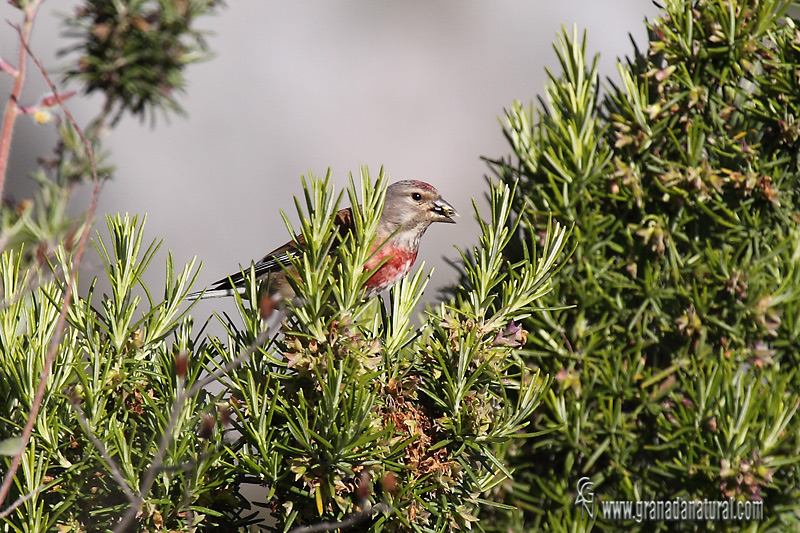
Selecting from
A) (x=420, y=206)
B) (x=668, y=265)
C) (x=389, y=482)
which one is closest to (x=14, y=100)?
(x=389, y=482)

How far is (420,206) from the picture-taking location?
2.48 meters

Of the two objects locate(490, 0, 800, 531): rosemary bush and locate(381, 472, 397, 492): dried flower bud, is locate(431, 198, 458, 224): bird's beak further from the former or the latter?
locate(381, 472, 397, 492): dried flower bud

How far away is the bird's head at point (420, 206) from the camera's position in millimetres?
2467

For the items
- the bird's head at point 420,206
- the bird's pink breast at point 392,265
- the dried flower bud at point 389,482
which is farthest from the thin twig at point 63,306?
the bird's head at point 420,206

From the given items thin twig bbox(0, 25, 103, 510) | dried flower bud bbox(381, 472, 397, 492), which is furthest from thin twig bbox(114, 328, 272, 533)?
dried flower bud bbox(381, 472, 397, 492)

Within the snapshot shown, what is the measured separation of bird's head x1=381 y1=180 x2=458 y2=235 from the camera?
8.09ft

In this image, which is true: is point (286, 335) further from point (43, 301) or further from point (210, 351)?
point (43, 301)

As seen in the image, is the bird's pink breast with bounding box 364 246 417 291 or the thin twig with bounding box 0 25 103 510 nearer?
the thin twig with bounding box 0 25 103 510

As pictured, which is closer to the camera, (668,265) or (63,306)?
(63,306)

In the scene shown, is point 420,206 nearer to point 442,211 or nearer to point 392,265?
point 442,211

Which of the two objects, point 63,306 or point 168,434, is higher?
point 63,306
